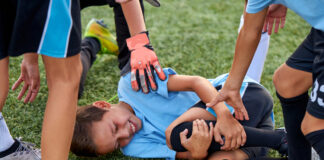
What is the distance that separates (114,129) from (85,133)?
122 millimetres

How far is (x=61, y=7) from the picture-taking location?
3.32ft

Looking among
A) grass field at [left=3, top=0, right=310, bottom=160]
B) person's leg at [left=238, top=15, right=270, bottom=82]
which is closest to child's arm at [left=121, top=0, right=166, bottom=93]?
grass field at [left=3, top=0, right=310, bottom=160]

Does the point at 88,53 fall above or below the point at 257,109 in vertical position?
above

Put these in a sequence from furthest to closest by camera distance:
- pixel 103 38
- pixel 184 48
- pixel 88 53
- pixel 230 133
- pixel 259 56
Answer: pixel 184 48 → pixel 103 38 → pixel 88 53 → pixel 259 56 → pixel 230 133

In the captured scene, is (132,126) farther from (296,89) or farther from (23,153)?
(296,89)

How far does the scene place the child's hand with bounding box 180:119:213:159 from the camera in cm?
139

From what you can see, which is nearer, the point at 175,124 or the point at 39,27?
the point at 39,27

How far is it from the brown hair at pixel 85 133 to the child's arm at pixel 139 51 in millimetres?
212

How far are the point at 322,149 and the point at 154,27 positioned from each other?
1786 millimetres

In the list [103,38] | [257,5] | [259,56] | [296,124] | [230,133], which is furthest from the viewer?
[103,38]

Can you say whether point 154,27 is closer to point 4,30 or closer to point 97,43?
point 97,43

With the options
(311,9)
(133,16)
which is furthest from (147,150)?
(311,9)

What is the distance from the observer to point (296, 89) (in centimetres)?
113

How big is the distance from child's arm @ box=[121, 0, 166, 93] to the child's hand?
280mm
